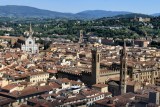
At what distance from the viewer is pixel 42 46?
92.7 meters

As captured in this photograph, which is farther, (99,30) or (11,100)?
(99,30)

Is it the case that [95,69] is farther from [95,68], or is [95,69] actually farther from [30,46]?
[30,46]

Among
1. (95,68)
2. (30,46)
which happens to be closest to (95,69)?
(95,68)

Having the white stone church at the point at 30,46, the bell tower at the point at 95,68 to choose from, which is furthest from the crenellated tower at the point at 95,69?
the white stone church at the point at 30,46

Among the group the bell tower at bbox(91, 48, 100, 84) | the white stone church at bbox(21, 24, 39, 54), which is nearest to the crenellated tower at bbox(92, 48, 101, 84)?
the bell tower at bbox(91, 48, 100, 84)

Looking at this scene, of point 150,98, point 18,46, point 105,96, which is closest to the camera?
point 150,98

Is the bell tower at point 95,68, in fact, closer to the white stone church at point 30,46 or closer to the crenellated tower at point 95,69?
the crenellated tower at point 95,69

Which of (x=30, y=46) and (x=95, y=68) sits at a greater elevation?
(x=95, y=68)

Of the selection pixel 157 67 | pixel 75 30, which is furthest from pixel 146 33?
pixel 157 67

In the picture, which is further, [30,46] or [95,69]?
[30,46]

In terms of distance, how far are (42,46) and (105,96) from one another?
56938 mm

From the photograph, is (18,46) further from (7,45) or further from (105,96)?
(105,96)

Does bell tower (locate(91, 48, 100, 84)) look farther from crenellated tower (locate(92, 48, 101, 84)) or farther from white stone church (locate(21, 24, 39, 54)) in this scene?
white stone church (locate(21, 24, 39, 54))

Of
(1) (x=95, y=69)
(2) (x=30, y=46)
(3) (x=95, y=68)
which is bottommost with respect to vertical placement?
(2) (x=30, y=46)
